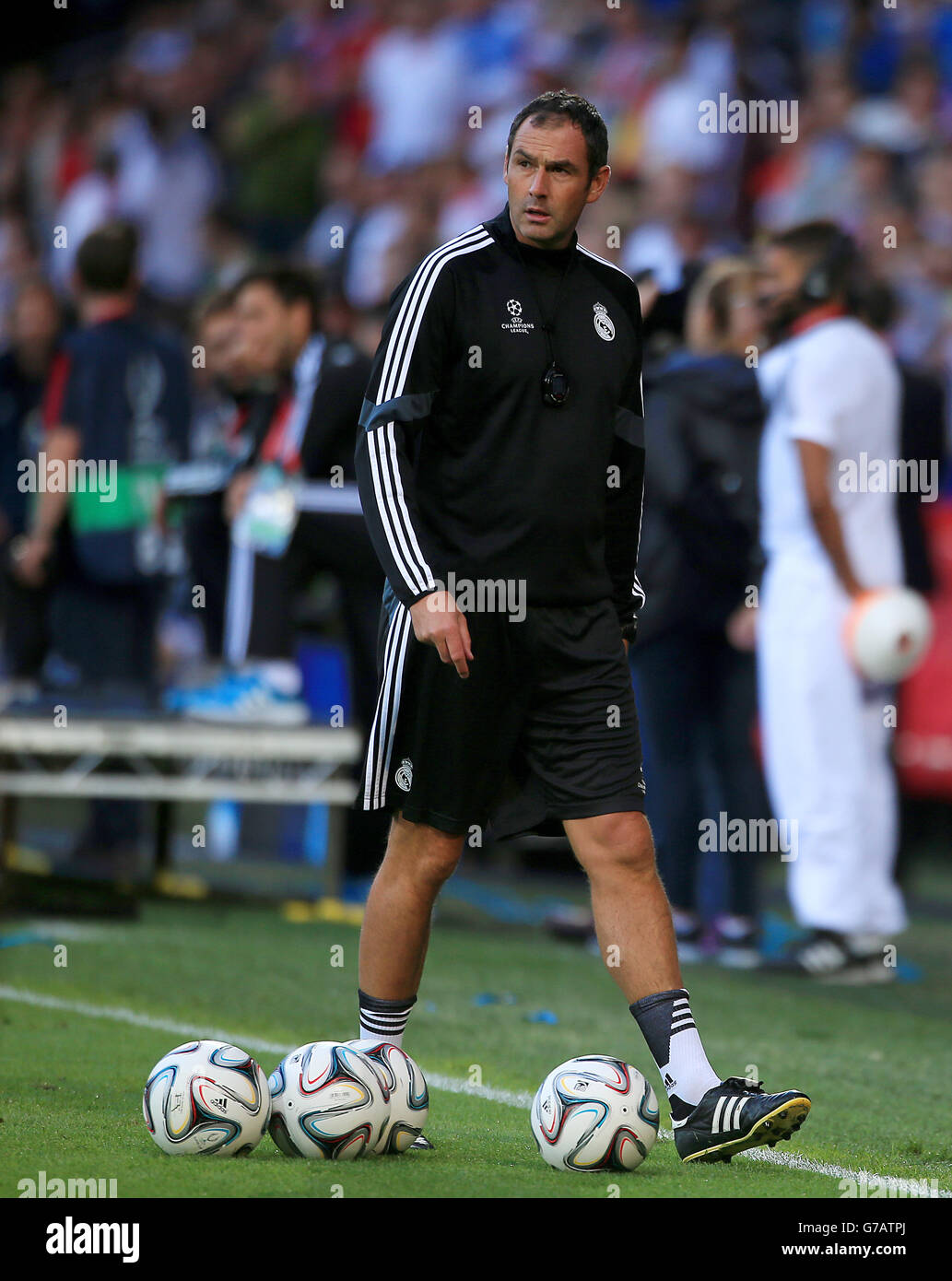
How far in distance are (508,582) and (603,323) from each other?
2.21 ft

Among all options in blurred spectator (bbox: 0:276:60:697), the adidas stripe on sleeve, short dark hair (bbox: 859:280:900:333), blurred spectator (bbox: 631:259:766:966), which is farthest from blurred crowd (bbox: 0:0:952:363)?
the adidas stripe on sleeve

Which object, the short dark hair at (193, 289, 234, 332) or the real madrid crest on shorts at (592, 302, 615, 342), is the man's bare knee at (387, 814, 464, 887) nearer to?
the real madrid crest on shorts at (592, 302, 615, 342)

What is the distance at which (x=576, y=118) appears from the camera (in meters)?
4.75

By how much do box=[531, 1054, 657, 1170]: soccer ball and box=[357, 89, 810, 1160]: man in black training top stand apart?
0.15m

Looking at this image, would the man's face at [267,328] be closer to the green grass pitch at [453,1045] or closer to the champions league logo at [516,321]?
the green grass pitch at [453,1045]

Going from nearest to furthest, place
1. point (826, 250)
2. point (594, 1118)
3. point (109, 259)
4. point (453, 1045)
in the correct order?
1. point (594, 1118)
2. point (453, 1045)
3. point (826, 250)
4. point (109, 259)

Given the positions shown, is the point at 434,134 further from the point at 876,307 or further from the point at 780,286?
the point at 780,286

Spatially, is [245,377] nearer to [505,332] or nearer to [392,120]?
[505,332]

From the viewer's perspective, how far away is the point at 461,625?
4.47 meters

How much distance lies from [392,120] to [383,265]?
299 centimetres

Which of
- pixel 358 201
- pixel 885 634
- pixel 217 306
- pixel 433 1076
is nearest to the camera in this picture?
pixel 433 1076

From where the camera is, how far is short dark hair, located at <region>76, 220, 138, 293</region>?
9.66 m

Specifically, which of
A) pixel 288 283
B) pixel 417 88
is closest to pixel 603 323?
pixel 288 283
